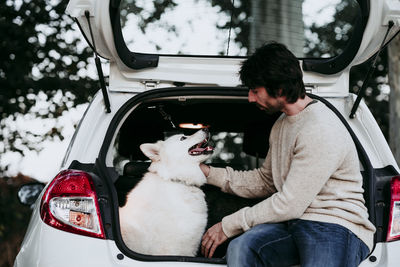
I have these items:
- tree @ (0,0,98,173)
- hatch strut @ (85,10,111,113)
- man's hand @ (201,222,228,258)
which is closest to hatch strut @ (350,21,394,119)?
man's hand @ (201,222,228,258)

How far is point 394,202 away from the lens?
2.54 m

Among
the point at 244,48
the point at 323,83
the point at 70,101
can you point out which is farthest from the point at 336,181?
the point at 70,101

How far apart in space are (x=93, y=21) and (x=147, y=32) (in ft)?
1.55

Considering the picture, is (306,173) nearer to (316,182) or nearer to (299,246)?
(316,182)

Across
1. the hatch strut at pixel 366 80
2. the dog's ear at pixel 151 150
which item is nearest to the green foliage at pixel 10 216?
the dog's ear at pixel 151 150

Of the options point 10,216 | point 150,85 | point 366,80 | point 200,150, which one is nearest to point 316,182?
point 366,80

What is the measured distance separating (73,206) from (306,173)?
110 centimetres

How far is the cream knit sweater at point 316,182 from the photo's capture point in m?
2.41

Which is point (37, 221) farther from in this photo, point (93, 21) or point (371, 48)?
point (371, 48)

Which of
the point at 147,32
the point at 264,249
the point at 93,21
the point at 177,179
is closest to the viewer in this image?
the point at 264,249

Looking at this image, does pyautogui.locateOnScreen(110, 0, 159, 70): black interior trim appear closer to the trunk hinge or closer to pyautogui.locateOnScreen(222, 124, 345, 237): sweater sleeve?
the trunk hinge

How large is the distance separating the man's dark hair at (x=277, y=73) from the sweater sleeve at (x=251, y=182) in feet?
1.79

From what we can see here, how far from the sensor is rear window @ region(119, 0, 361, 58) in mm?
3252

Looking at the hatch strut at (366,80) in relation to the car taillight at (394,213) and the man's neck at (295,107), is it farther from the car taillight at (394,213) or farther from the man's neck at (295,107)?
the car taillight at (394,213)
